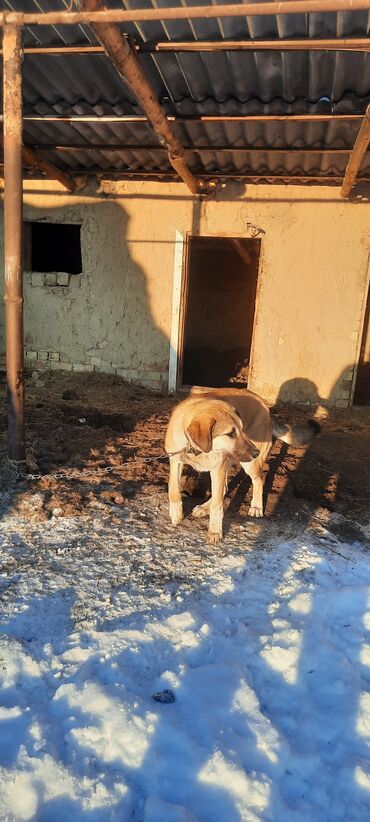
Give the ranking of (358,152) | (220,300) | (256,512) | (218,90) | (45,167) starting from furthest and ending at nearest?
(220,300) → (45,167) → (358,152) → (218,90) → (256,512)

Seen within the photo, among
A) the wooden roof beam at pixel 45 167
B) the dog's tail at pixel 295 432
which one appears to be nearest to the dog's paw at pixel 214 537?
the dog's tail at pixel 295 432

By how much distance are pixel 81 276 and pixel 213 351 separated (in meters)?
5.47

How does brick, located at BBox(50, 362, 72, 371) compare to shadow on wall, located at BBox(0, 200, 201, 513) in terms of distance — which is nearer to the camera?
shadow on wall, located at BBox(0, 200, 201, 513)

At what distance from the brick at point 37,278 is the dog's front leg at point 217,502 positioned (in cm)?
671

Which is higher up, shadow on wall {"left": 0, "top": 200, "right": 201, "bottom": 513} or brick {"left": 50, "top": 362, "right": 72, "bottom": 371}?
shadow on wall {"left": 0, "top": 200, "right": 201, "bottom": 513}

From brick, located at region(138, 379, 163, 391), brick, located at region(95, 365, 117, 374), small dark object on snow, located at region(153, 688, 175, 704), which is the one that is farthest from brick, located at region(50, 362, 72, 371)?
small dark object on snow, located at region(153, 688, 175, 704)

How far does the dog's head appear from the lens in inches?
131

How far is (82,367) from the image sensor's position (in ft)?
30.7

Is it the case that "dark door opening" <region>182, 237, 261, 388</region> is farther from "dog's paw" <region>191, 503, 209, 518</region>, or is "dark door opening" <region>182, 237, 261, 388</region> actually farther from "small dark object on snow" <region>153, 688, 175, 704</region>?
"small dark object on snow" <region>153, 688, 175, 704</region>

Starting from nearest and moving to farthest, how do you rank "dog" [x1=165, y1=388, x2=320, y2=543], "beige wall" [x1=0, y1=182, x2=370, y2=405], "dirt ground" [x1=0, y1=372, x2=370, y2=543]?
1. "dog" [x1=165, y1=388, x2=320, y2=543]
2. "dirt ground" [x1=0, y1=372, x2=370, y2=543]
3. "beige wall" [x1=0, y1=182, x2=370, y2=405]

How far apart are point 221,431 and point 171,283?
18.8 feet

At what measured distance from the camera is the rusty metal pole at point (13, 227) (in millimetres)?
3969

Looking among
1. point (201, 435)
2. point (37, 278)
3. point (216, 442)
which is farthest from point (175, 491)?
point (37, 278)

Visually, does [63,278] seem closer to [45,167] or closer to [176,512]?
[45,167]
